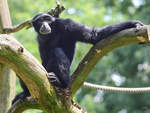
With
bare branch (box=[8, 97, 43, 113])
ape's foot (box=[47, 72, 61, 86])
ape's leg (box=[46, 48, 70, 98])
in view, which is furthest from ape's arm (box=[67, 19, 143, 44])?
bare branch (box=[8, 97, 43, 113])

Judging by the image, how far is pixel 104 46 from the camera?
614 cm

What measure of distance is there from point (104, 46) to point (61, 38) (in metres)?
1.39

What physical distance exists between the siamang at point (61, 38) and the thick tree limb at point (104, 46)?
0.18 metres

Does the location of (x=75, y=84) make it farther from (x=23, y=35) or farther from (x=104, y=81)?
(x=104, y=81)

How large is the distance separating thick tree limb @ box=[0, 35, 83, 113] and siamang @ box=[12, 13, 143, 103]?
0.25 meters

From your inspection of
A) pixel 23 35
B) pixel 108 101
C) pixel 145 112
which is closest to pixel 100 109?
pixel 108 101

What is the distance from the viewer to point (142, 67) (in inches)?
707

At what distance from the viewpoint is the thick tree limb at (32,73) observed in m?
5.57

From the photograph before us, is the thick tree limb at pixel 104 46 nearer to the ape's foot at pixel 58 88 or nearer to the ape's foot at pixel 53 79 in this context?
the ape's foot at pixel 58 88

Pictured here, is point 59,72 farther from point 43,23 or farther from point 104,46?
point 43,23

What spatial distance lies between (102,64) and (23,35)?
4933mm

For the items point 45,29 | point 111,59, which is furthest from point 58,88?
point 111,59

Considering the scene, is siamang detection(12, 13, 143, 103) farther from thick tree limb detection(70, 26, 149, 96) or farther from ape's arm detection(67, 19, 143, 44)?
thick tree limb detection(70, 26, 149, 96)

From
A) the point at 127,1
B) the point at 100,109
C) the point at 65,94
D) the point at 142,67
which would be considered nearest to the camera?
the point at 65,94
